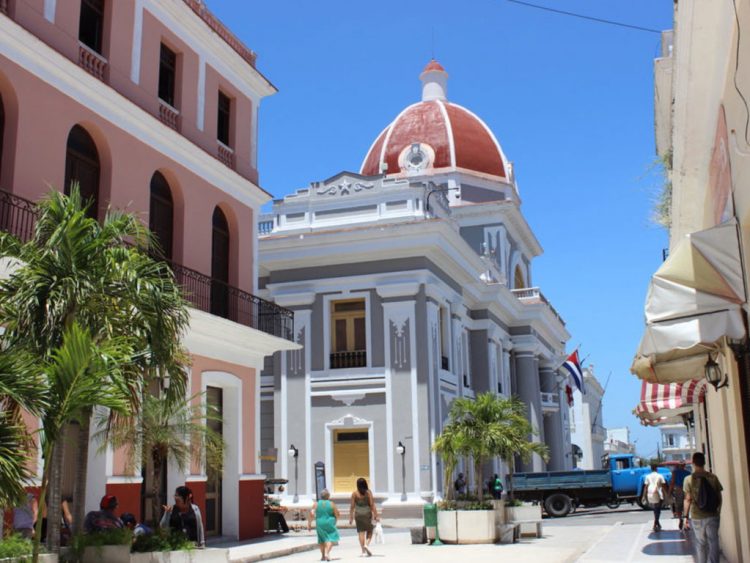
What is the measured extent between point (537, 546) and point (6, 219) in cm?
1234

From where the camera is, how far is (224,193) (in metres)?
20.3

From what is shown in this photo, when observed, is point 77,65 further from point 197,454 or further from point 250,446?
point 250,446

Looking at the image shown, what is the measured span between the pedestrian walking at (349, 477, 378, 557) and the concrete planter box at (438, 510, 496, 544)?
3205 mm

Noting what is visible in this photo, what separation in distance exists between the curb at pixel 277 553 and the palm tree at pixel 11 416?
8049mm

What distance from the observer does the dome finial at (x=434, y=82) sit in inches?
1944

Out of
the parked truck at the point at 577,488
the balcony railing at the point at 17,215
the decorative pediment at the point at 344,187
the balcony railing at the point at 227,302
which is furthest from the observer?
the decorative pediment at the point at 344,187

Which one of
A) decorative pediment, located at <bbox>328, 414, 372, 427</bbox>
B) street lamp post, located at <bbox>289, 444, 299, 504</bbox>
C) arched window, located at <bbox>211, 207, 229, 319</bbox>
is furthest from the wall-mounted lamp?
street lamp post, located at <bbox>289, 444, 299, 504</bbox>

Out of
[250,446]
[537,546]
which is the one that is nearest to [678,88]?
[537,546]

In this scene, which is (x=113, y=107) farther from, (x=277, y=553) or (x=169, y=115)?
(x=277, y=553)

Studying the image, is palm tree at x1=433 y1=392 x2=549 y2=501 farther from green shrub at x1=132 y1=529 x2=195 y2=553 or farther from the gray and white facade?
green shrub at x1=132 y1=529 x2=195 y2=553

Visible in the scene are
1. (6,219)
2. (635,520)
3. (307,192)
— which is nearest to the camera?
(6,219)

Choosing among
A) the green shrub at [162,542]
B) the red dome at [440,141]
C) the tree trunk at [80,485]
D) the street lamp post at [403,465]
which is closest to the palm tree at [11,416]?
the tree trunk at [80,485]

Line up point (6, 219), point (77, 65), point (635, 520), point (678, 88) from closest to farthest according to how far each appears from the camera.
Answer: point (678, 88) < point (6, 219) < point (77, 65) < point (635, 520)

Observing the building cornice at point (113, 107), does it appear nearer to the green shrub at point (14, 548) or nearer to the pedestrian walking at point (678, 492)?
the green shrub at point (14, 548)
